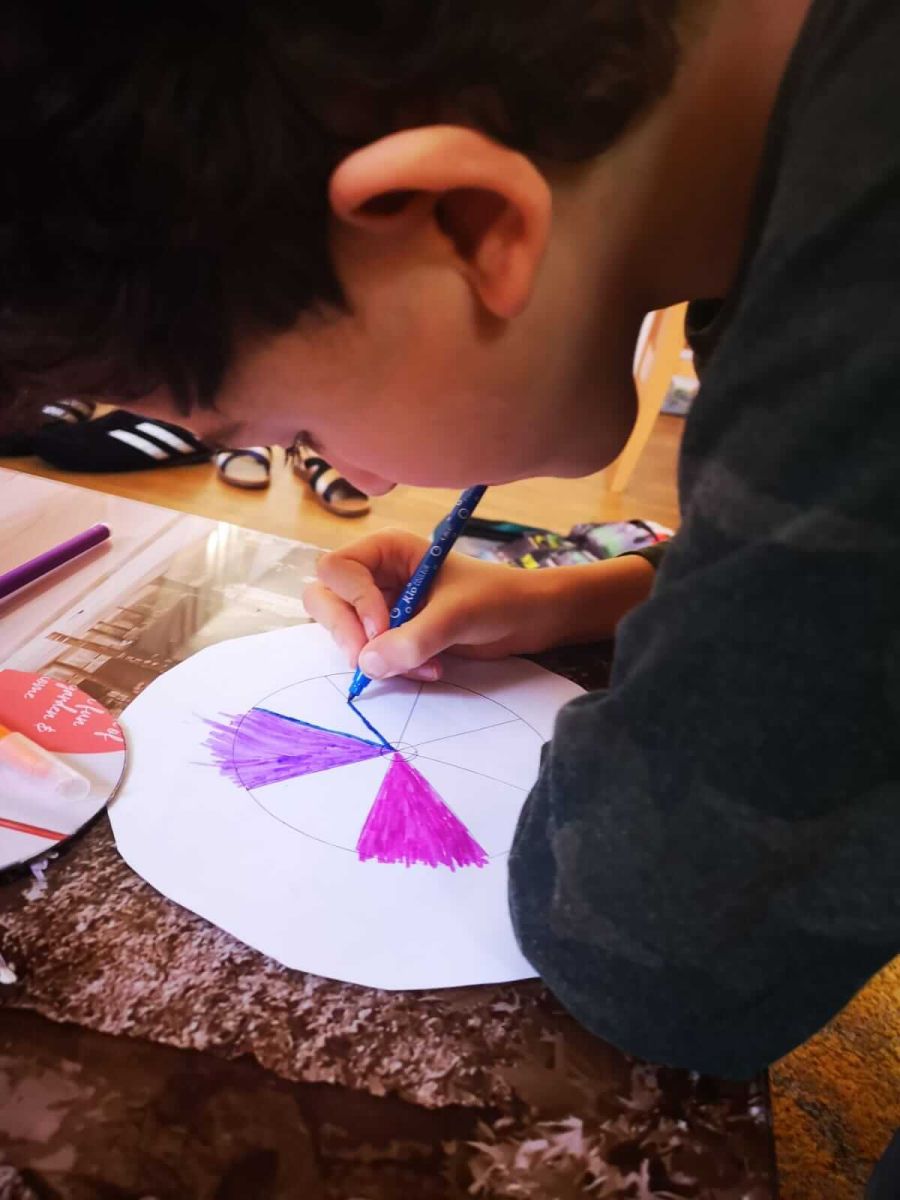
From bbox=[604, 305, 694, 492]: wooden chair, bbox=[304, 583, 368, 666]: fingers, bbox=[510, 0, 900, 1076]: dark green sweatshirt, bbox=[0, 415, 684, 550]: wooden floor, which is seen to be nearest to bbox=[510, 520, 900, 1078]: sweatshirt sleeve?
bbox=[510, 0, 900, 1076]: dark green sweatshirt

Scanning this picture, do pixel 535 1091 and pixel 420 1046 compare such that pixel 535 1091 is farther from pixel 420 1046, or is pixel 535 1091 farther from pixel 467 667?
pixel 467 667

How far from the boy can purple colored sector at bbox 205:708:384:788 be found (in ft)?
0.47

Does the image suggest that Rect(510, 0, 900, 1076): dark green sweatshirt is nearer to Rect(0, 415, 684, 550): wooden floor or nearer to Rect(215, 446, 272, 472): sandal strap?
Rect(0, 415, 684, 550): wooden floor

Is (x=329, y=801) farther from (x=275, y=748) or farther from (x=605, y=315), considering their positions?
(x=605, y=315)

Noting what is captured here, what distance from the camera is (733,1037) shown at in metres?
0.35

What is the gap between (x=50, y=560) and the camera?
625 mm

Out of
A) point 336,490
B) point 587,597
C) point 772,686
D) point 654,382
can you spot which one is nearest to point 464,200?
point 772,686

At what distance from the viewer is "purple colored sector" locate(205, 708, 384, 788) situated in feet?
1.60

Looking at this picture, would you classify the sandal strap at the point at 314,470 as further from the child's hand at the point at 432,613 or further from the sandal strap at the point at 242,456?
the child's hand at the point at 432,613

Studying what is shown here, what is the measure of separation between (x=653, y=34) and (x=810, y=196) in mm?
112

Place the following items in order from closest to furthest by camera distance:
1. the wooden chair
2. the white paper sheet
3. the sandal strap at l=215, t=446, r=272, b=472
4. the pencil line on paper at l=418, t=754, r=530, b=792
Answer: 1. the white paper sheet
2. the pencil line on paper at l=418, t=754, r=530, b=792
3. the sandal strap at l=215, t=446, r=272, b=472
4. the wooden chair

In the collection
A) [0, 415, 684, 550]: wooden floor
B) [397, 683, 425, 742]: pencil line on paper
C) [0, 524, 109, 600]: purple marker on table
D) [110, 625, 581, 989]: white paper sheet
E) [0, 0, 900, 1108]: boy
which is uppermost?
[0, 0, 900, 1108]: boy

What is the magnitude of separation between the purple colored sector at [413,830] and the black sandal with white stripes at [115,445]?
1.93 ft

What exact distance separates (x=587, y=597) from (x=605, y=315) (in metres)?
0.26
